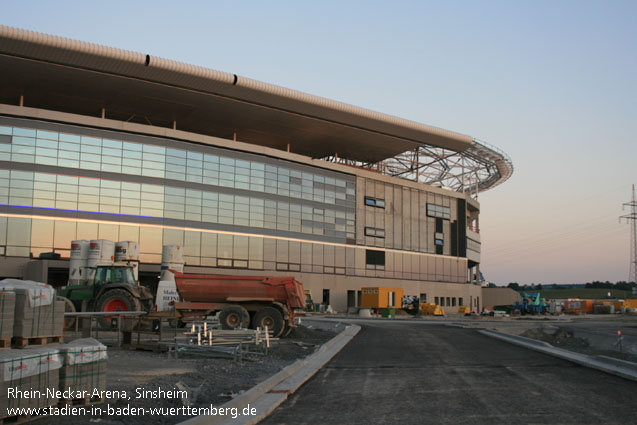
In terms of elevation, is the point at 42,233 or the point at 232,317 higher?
the point at 42,233

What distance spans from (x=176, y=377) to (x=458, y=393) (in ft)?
21.0

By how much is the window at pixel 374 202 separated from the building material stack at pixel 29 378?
221 feet

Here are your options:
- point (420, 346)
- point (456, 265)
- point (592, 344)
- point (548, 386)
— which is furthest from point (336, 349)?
point (456, 265)

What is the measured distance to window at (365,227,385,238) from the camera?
75688 millimetres

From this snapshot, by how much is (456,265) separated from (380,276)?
17444 millimetres

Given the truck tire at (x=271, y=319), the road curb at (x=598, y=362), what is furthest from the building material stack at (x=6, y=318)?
the truck tire at (x=271, y=319)

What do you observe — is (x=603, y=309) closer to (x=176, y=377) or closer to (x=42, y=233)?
(x=42, y=233)

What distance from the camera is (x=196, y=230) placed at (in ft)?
192

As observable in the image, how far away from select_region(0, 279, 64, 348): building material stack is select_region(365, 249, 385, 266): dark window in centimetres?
6503

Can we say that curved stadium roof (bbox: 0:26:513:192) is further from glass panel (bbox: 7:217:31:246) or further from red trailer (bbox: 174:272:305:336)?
red trailer (bbox: 174:272:305:336)

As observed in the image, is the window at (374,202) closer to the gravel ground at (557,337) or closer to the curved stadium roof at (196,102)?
the curved stadium roof at (196,102)

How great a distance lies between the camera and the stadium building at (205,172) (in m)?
50.2

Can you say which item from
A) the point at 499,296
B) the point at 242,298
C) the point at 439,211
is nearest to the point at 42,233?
the point at 242,298

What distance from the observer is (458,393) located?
12625 millimetres
